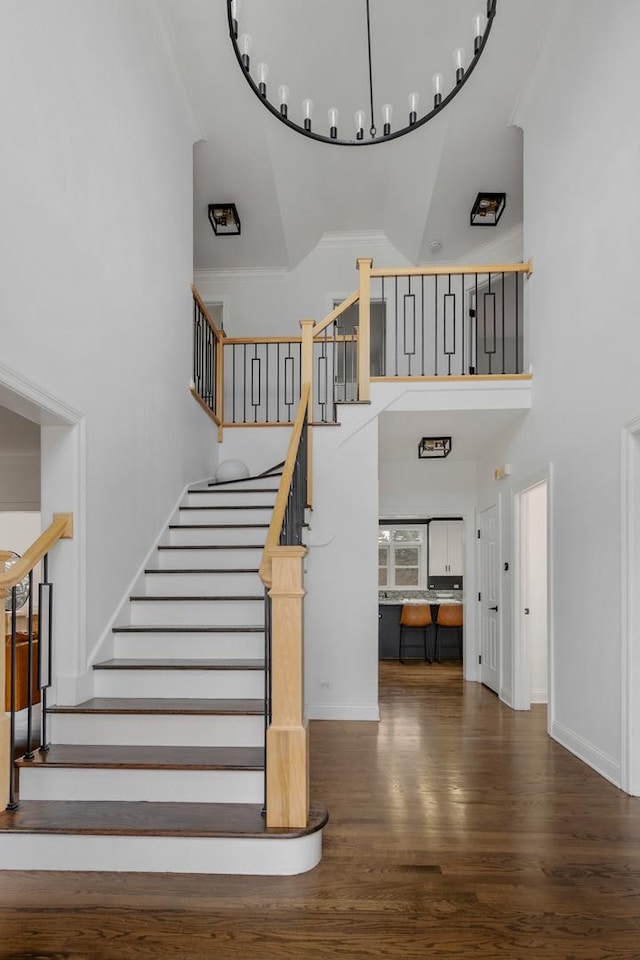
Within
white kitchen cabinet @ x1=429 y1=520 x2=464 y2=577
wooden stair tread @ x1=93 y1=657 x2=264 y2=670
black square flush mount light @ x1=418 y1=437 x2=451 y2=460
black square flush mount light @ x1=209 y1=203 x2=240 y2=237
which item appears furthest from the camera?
white kitchen cabinet @ x1=429 y1=520 x2=464 y2=577

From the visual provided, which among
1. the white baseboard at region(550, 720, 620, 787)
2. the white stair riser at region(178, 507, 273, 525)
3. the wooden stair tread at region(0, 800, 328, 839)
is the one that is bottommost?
the white baseboard at region(550, 720, 620, 787)

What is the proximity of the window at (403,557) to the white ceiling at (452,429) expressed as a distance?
4.15 metres

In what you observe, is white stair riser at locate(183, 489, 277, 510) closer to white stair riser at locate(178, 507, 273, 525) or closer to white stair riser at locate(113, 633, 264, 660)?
white stair riser at locate(178, 507, 273, 525)

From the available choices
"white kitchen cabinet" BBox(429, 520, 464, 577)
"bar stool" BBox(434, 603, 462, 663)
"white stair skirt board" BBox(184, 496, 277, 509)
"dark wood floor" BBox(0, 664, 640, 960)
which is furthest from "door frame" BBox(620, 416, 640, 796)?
"white kitchen cabinet" BBox(429, 520, 464, 577)

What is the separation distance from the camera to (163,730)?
3297 mm

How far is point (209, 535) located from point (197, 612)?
3.15 ft

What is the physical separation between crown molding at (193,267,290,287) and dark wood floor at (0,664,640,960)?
6.61m

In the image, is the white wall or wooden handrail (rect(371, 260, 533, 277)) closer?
the white wall

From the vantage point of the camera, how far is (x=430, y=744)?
4.73m

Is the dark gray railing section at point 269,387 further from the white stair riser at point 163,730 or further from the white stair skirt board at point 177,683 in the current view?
the white stair riser at point 163,730

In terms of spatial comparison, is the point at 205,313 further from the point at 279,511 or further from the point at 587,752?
the point at 587,752

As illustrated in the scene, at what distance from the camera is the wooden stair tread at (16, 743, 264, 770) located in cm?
296

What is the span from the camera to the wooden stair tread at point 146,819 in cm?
268

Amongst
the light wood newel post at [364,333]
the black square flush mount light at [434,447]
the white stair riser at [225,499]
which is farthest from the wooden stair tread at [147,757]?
the black square flush mount light at [434,447]
